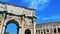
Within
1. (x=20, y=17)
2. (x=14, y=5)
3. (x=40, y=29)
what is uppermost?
(x=14, y=5)

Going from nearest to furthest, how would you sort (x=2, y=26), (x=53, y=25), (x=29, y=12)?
(x=2, y=26)
(x=29, y=12)
(x=53, y=25)

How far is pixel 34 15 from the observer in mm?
27141

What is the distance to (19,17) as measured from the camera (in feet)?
84.9

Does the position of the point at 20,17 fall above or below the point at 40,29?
above

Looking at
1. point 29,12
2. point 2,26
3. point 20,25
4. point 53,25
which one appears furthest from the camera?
point 53,25

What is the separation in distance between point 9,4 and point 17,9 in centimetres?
179

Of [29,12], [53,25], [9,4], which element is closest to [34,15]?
[29,12]

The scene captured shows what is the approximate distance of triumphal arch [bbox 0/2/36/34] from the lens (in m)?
24.4

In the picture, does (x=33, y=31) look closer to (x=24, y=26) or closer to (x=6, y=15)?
(x=24, y=26)

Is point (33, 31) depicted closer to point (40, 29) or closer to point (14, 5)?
point (14, 5)

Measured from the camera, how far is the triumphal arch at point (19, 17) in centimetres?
2436

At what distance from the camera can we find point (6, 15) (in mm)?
24672

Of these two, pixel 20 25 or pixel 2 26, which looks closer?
pixel 2 26

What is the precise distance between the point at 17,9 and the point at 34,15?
366 cm
